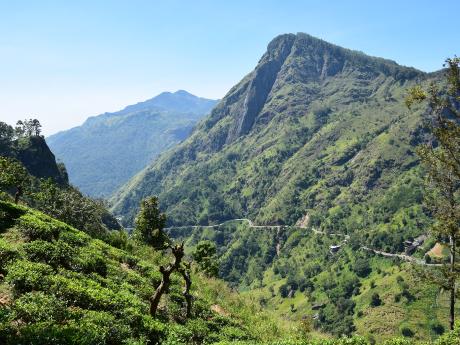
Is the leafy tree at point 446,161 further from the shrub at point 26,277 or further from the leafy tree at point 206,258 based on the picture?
the leafy tree at point 206,258

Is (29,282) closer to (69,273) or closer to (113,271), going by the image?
(69,273)

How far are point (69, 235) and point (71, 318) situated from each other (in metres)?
16.7

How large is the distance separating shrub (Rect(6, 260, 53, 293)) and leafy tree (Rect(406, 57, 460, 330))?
106 feet

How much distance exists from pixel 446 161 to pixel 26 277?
110ft

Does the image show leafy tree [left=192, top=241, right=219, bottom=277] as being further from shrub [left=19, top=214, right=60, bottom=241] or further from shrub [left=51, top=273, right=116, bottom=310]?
shrub [left=51, top=273, right=116, bottom=310]

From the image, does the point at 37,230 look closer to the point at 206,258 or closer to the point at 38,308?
the point at 38,308

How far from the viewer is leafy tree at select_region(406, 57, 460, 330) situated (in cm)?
3550

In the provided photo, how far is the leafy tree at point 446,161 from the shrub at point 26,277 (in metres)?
32.4

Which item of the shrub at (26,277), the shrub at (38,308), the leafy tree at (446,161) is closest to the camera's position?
the shrub at (38,308)

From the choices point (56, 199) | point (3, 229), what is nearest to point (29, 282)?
point (3, 229)

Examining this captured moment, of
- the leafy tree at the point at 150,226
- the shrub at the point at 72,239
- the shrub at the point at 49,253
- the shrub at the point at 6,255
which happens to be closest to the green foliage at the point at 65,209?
the leafy tree at the point at 150,226

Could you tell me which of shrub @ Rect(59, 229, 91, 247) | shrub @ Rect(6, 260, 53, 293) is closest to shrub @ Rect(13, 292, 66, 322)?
shrub @ Rect(6, 260, 53, 293)

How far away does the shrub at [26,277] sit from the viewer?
22.6 meters

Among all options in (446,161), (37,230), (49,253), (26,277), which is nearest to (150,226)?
(37,230)
